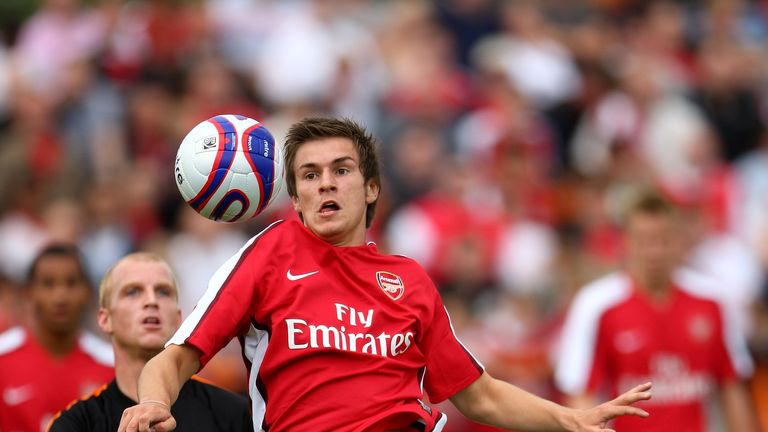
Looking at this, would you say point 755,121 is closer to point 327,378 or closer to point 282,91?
point 282,91

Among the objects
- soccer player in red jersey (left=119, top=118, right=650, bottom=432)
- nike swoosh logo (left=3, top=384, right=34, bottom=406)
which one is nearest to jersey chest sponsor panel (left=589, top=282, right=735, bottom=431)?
soccer player in red jersey (left=119, top=118, right=650, bottom=432)

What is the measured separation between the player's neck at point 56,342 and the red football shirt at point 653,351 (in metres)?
3.29

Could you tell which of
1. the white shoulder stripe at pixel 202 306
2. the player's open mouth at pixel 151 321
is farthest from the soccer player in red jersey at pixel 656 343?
the white shoulder stripe at pixel 202 306

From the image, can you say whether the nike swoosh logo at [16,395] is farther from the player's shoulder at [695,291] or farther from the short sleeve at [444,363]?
the player's shoulder at [695,291]

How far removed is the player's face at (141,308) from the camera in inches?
247

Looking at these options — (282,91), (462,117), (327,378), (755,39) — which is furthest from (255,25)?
(327,378)

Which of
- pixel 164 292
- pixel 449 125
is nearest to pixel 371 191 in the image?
pixel 164 292

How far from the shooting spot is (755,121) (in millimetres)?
14539

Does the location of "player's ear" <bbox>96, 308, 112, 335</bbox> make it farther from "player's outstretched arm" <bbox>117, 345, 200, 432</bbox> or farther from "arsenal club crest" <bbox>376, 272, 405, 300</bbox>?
"arsenal club crest" <bbox>376, 272, 405, 300</bbox>

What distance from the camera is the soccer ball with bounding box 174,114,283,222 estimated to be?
5.70 meters

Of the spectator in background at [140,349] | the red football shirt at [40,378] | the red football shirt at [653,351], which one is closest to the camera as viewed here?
the spectator in background at [140,349]

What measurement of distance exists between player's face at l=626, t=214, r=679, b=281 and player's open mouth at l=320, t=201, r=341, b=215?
3.65 metres

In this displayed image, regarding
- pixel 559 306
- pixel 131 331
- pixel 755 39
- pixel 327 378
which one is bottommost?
pixel 327 378

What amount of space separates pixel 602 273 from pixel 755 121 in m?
3.93
